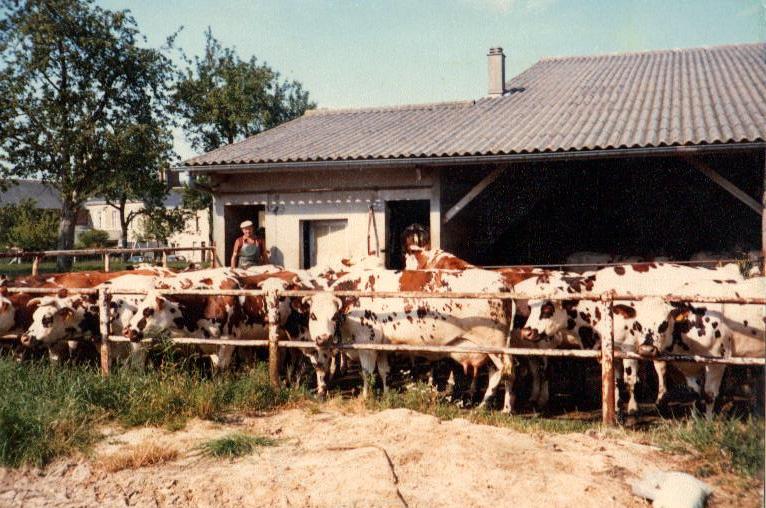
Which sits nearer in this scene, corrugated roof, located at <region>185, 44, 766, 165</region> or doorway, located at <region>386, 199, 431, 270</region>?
corrugated roof, located at <region>185, 44, 766, 165</region>

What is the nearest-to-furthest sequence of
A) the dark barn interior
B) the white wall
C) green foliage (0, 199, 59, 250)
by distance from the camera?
the white wall
the dark barn interior
green foliage (0, 199, 59, 250)

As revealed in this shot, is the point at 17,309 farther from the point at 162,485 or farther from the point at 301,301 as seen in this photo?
the point at 162,485

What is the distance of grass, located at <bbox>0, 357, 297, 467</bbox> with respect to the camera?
6320 mm

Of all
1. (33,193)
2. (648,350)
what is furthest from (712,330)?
(33,193)

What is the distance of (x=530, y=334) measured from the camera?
8266 mm

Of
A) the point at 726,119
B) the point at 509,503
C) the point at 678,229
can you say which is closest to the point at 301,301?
the point at 509,503

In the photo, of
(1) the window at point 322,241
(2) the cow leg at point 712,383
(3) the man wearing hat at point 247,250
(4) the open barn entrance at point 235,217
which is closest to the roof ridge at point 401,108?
(4) the open barn entrance at point 235,217

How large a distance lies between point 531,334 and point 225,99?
31.5m

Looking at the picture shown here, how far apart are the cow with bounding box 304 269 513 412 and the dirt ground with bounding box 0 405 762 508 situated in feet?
6.14

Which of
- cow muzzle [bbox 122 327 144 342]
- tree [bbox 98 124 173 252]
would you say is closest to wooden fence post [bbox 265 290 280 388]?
cow muzzle [bbox 122 327 144 342]

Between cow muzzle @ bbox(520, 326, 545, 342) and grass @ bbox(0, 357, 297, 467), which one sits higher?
cow muzzle @ bbox(520, 326, 545, 342)

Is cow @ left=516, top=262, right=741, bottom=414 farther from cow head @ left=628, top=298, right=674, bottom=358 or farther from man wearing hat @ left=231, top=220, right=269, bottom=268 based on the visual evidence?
man wearing hat @ left=231, top=220, right=269, bottom=268

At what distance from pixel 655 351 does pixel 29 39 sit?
28.5 m

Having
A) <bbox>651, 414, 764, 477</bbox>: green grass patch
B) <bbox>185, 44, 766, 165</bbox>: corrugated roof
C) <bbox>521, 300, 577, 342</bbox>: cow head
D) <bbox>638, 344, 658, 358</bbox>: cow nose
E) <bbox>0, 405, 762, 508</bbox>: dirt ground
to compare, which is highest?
<bbox>185, 44, 766, 165</bbox>: corrugated roof
